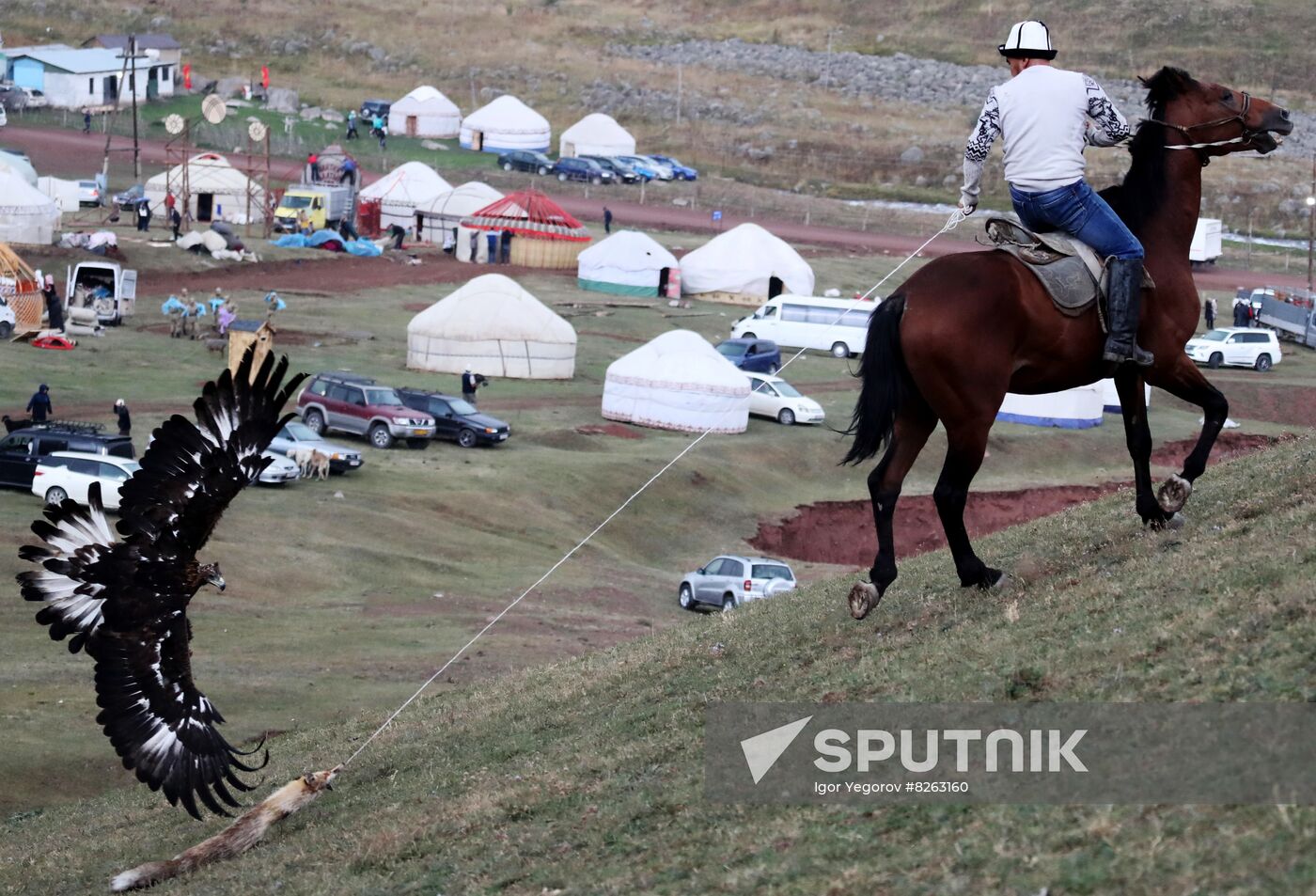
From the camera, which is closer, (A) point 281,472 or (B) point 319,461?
(A) point 281,472

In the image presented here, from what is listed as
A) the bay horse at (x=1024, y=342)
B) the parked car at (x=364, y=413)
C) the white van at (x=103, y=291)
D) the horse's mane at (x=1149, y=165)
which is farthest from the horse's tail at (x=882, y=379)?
the white van at (x=103, y=291)

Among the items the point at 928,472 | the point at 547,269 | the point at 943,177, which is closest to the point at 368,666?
the point at 928,472

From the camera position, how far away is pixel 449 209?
78.5m

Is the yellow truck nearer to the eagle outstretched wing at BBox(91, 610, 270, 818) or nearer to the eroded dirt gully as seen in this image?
the eroded dirt gully

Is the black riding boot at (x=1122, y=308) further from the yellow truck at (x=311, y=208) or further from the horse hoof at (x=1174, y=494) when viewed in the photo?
the yellow truck at (x=311, y=208)

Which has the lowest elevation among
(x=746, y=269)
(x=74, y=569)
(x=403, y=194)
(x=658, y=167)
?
(x=746, y=269)

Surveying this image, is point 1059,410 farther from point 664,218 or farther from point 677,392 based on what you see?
point 664,218

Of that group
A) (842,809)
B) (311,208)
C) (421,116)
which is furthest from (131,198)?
(842,809)

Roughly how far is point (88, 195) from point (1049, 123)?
235ft

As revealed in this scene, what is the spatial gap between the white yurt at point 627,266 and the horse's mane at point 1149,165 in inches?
2251

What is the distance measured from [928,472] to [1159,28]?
85.9m

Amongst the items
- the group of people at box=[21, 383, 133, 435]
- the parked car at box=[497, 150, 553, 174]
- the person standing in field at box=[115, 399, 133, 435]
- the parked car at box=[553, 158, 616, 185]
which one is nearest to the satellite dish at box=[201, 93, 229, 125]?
the parked car at box=[497, 150, 553, 174]

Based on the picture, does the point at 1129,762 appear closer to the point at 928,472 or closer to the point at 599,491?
the point at 599,491

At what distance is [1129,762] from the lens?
8250 mm
